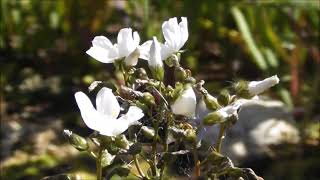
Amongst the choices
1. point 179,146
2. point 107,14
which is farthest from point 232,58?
point 179,146

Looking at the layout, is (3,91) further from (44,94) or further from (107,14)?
(107,14)

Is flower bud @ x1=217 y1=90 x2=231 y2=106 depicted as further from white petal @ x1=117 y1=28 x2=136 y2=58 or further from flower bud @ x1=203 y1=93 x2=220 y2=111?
white petal @ x1=117 y1=28 x2=136 y2=58

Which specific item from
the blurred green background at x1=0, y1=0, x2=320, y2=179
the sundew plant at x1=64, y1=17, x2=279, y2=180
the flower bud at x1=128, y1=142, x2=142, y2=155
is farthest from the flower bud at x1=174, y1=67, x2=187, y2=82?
the blurred green background at x1=0, y1=0, x2=320, y2=179

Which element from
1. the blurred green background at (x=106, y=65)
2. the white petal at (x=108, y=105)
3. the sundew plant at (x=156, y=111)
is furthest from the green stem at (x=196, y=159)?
the blurred green background at (x=106, y=65)

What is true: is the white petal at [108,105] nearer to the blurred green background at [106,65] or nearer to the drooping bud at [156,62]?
the drooping bud at [156,62]

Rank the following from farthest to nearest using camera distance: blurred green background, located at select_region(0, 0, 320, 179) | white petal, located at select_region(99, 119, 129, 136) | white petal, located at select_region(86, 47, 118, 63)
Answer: blurred green background, located at select_region(0, 0, 320, 179), white petal, located at select_region(86, 47, 118, 63), white petal, located at select_region(99, 119, 129, 136)
